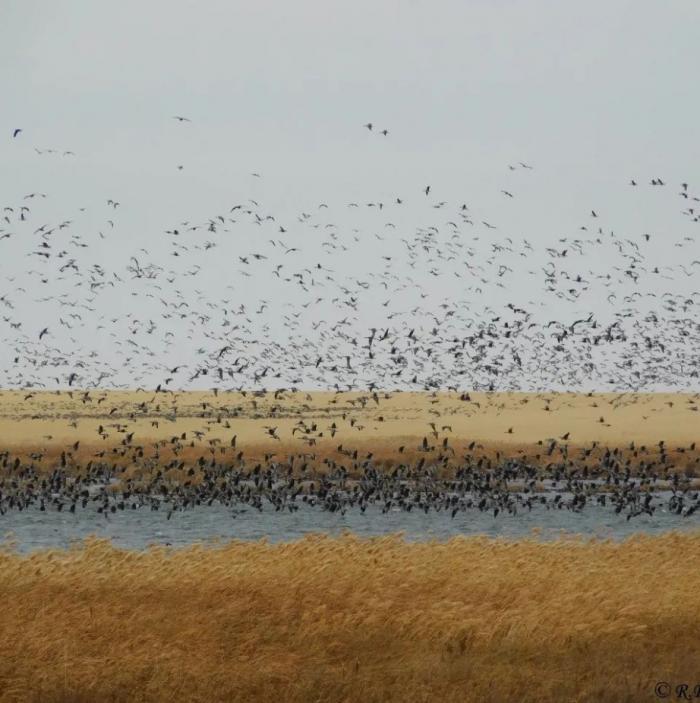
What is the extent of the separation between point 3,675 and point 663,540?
17219 mm

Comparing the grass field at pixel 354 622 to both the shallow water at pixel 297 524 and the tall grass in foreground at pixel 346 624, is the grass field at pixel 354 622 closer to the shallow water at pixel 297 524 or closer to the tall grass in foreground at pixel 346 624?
the tall grass in foreground at pixel 346 624

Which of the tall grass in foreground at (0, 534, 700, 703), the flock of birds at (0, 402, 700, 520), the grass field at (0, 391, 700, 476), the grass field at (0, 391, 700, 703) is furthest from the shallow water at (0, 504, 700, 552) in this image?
the tall grass in foreground at (0, 534, 700, 703)

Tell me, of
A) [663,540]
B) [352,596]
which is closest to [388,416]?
[663,540]

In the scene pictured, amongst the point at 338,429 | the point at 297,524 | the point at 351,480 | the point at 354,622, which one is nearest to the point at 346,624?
the point at 354,622

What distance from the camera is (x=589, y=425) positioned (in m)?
90.7

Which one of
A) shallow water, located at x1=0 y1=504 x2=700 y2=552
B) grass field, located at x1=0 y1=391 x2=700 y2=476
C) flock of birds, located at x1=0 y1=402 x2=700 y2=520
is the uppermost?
shallow water, located at x1=0 y1=504 x2=700 y2=552

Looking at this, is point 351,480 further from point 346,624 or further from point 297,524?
point 346,624

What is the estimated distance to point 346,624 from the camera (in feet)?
68.0

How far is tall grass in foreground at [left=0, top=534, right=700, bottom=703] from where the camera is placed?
1750 centimetres

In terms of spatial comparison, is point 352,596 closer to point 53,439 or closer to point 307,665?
point 307,665

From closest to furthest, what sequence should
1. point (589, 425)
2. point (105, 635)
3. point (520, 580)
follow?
point (105, 635) → point (520, 580) → point (589, 425)

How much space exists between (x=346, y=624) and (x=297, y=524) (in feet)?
76.4

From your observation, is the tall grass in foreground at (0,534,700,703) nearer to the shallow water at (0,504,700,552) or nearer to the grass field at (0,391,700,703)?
the grass field at (0,391,700,703)

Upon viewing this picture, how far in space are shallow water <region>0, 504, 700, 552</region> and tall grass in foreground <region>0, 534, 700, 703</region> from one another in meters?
13.4
